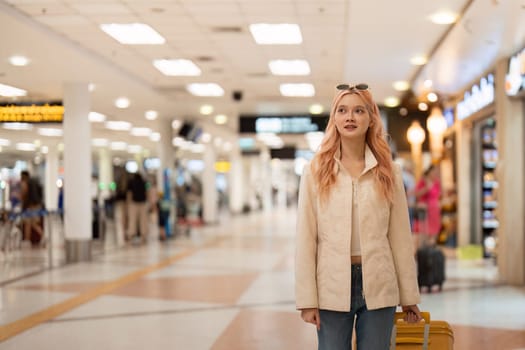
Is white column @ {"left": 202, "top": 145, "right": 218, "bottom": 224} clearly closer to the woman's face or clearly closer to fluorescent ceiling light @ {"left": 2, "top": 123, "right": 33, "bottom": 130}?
fluorescent ceiling light @ {"left": 2, "top": 123, "right": 33, "bottom": 130}

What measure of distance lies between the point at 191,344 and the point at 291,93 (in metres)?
10.2

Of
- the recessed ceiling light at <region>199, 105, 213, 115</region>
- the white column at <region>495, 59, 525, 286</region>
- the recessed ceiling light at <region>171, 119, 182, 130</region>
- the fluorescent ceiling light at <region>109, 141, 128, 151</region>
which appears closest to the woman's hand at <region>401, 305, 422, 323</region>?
the white column at <region>495, 59, 525, 286</region>

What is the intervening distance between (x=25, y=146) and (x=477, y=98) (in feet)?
23.2

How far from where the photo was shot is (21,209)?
1028cm

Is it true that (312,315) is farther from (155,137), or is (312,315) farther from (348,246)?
(155,137)

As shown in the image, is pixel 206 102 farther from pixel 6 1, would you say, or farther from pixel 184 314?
pixel 184 314

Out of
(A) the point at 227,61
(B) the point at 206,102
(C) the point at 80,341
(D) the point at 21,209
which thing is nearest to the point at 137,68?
(A) the point at 227,61

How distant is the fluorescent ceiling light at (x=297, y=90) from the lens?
47.8 feet

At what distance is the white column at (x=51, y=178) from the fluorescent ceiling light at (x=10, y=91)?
2225mm

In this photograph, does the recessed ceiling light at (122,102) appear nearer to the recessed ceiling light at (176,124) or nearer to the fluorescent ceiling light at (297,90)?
the fluorescent ceiling light at (297,90)

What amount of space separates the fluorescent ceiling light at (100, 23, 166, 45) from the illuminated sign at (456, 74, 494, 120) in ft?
15.9

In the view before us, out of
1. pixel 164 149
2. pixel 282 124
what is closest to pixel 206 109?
pixel 164 149

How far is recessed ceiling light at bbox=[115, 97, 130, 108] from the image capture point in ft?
49.4

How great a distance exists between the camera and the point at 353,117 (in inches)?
114
